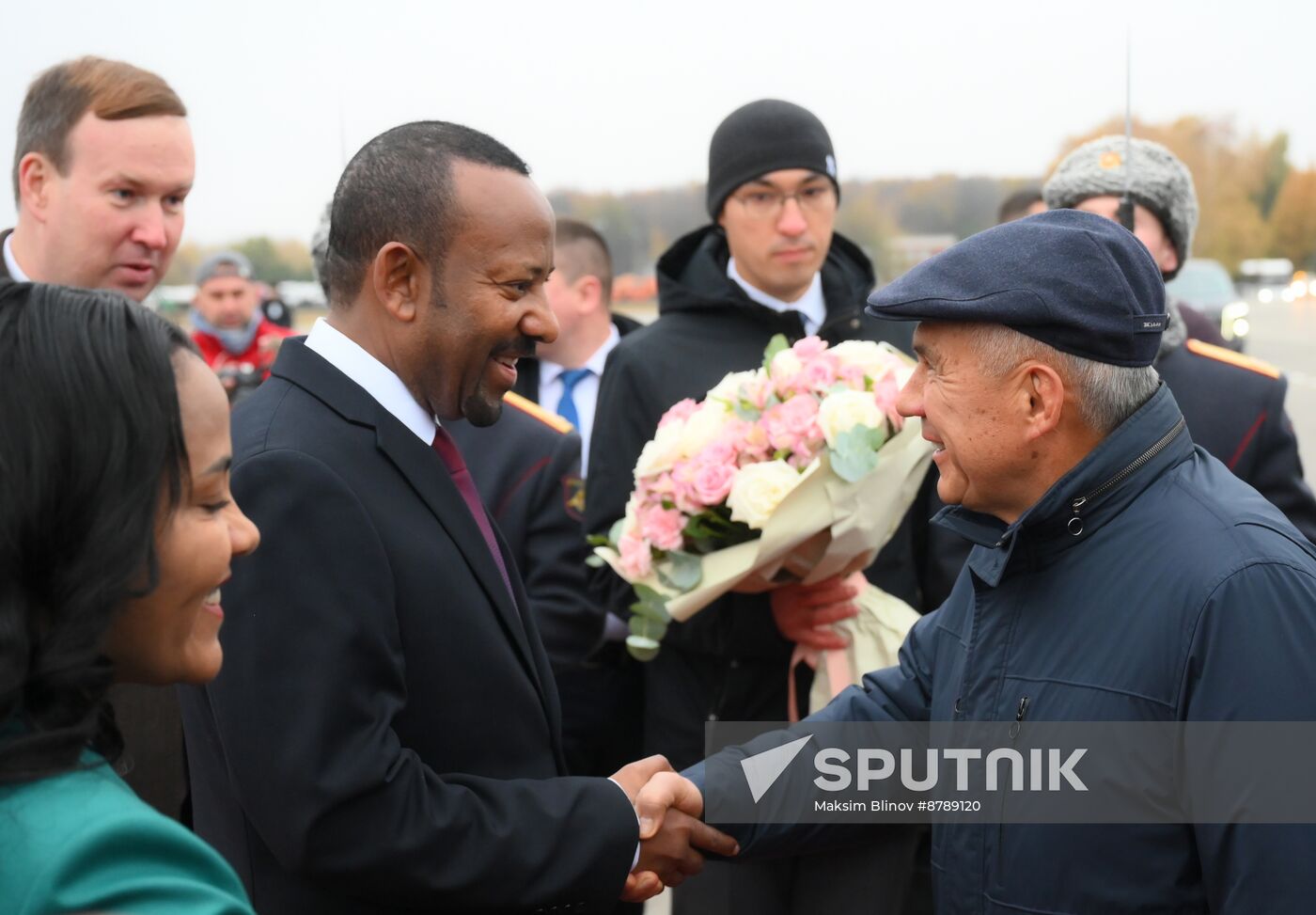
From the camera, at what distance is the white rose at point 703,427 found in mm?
3230

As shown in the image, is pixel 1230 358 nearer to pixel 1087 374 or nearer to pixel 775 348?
pixel 775 348

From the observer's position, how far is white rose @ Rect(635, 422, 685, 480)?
3.24m

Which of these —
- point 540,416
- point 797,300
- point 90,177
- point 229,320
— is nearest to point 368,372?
point 90,177

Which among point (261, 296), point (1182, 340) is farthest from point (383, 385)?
point (261, 296)

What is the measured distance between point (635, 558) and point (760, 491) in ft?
1.27

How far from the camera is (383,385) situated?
92.0 inches

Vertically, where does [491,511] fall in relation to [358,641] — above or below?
below

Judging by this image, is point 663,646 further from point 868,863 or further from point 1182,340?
point 1182,340

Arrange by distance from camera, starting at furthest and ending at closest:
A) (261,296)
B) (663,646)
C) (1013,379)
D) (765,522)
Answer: (261,296)
(663,646)
(765,522)
(1013,379)

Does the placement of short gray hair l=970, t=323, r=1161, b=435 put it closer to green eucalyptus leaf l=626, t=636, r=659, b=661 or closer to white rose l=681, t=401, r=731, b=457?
white rose l=681, t=401, r=731, b=457

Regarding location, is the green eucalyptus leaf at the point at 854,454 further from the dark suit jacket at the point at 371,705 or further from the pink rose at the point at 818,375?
the dark suit jacket at the point at 371,705

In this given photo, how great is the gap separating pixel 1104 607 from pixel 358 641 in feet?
3.95

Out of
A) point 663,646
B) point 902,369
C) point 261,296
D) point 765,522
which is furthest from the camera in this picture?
point 261,296

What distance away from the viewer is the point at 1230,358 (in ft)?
12.2
